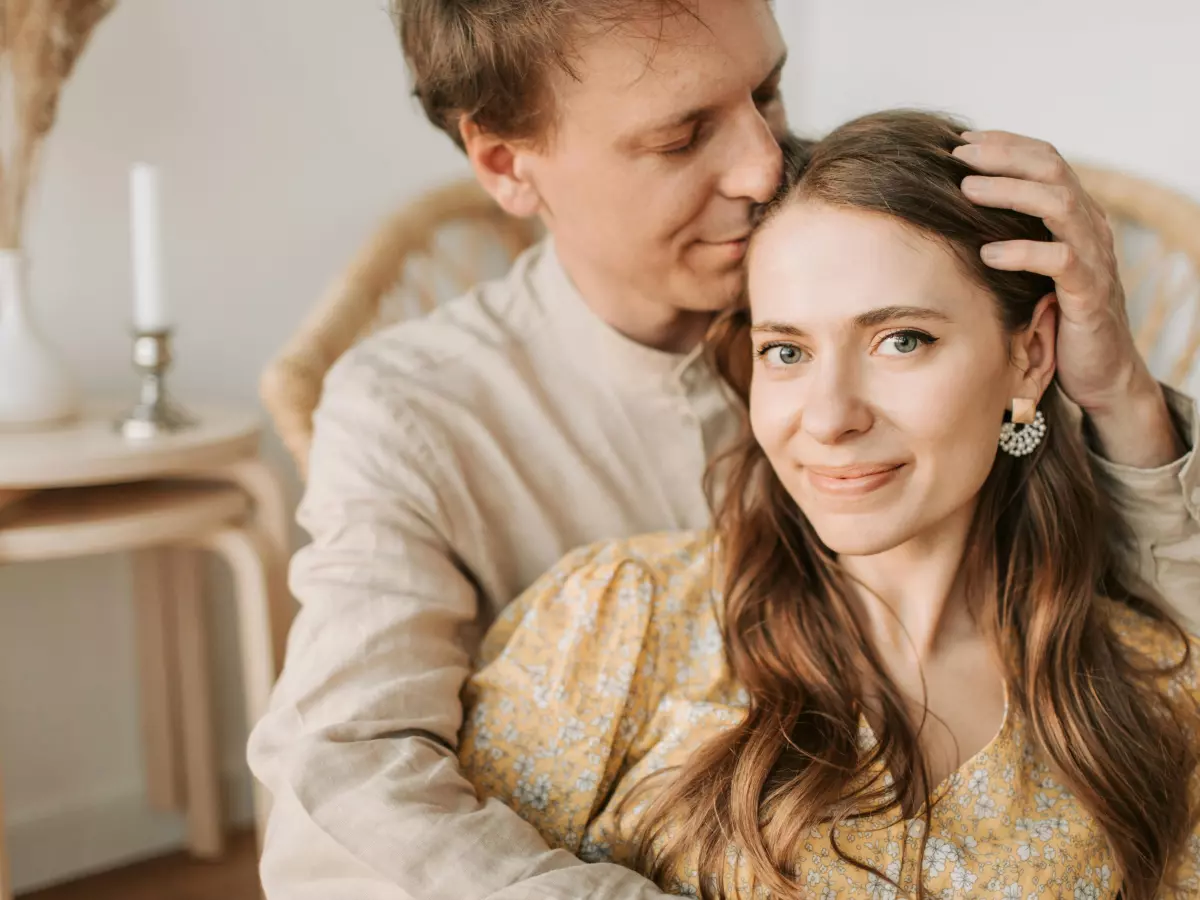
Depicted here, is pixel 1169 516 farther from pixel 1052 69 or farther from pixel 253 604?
pixel 253 604

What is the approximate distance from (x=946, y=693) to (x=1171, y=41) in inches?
43.9

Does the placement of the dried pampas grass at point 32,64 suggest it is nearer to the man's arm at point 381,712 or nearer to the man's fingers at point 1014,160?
the man's arm at point 381,712

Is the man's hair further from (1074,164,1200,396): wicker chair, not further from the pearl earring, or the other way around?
(1074,164,1200,396): wicker chair

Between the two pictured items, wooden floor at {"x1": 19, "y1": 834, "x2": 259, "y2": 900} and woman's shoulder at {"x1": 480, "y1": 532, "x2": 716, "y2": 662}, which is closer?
woman's shoulder at {"x1": 480, "y1": 532, "x2": 716, "y2": 662}

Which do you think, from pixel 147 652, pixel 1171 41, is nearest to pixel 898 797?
pixel 1171 41

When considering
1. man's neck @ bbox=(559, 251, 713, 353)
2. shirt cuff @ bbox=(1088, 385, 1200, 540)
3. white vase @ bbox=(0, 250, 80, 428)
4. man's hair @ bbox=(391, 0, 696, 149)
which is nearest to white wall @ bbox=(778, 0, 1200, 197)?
shirt cuff @ bbox=(1088, 385, 1200, 540)

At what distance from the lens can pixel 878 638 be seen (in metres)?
1.17

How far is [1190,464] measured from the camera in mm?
1189

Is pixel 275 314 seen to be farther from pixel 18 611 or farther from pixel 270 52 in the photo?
pixel 18 611

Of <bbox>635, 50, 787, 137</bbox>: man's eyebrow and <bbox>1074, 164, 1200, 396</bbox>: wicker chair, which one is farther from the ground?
<bbox>635, 50, 787, 137</bbox>: man's eyebrow

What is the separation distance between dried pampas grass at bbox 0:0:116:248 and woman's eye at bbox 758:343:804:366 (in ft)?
3.96

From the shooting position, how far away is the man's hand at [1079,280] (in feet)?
3.39

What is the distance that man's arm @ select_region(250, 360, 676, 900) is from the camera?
1.03 m

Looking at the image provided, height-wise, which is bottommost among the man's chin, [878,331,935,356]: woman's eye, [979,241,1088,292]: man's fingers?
the man's chin
